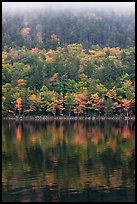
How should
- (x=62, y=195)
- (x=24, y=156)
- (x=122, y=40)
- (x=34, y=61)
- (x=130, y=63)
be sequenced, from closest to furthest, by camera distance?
1. (x=62, y=195)
2. (x=24, y=156)
3. (x=130, y=63)
4. (x=34, y=61)
5. (x=122, y=40)

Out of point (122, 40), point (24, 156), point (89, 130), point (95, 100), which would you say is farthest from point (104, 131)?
→ point (122, 40)

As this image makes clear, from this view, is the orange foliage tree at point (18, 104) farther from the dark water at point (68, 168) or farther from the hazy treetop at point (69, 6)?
the hazy treetop at point (69, 6)

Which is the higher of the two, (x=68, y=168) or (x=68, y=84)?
(x=68, y=84)

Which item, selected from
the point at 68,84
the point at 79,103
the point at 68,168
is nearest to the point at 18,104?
the point at 79,103

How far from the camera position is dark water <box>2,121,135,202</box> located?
60.1 feet

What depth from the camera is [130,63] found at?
232ft

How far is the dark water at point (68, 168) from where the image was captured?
18312 millimetres

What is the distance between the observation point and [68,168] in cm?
2330

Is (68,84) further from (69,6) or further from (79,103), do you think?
(69,6)

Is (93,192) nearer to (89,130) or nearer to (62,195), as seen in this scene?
(62,195)

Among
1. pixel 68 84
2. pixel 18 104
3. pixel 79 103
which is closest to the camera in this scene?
pixel 79 103

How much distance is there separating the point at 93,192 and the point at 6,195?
3.44 metres

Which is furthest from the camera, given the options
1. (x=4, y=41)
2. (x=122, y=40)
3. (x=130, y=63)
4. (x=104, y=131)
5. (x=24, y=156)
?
(x=122, y=40)

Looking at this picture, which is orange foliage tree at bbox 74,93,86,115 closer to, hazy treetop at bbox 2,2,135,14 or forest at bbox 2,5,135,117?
forest at bbox 2,5,135,117
